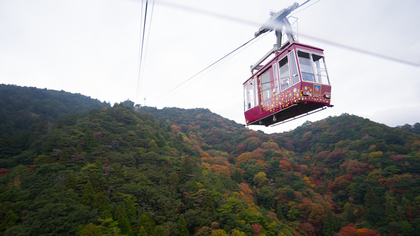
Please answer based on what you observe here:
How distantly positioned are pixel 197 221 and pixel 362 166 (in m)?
37.9

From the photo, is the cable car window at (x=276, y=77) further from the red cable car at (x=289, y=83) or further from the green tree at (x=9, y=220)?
the green tree at (x=9, y=220)

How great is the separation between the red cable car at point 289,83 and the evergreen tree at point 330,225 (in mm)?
35023

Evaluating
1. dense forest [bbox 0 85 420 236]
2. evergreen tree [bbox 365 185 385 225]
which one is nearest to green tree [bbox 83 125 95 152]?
dense forest [bbox 0 85 420 236]

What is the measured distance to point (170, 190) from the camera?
3128 centimetres

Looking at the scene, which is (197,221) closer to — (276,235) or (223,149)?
(276,235)

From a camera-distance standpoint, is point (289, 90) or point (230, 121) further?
point (230, 121)

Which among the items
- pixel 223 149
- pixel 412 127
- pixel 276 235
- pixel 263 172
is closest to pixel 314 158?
pixel 263 172

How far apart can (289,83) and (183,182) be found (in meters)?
29.4

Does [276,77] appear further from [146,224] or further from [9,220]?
[9,220]

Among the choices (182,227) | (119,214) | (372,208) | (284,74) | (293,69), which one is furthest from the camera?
(372,208)

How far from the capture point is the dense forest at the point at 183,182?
22578 millimetres

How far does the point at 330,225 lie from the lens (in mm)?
35875

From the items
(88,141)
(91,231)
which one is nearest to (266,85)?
(91,231)

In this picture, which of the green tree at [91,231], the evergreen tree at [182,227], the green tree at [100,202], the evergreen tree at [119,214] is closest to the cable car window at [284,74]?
the green tree at [91,231]
